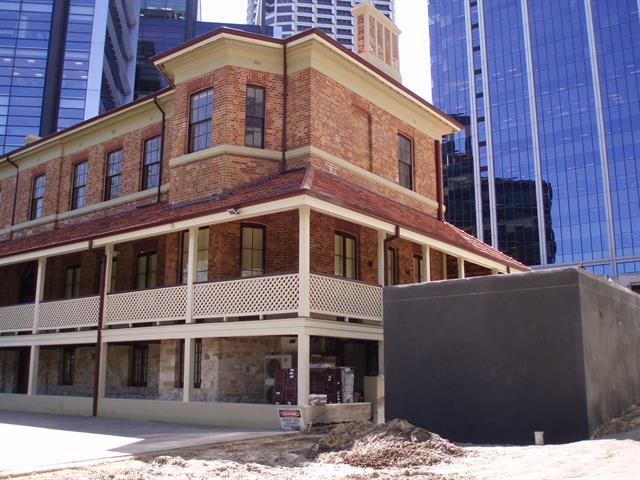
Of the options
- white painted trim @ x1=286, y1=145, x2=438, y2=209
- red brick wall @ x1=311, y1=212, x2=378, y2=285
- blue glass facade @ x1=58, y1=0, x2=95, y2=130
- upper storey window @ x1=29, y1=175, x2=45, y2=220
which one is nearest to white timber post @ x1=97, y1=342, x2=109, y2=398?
red brick wall @ x1=311, y1=212, x2=378, y2=285

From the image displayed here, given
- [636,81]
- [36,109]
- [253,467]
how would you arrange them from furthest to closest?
[636,81] < [36,109] < [253,467]

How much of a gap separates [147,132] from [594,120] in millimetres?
72451

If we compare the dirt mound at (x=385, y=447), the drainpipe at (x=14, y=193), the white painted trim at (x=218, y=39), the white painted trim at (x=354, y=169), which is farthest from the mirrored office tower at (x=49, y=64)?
the dirt mound at (x=385, y=447)

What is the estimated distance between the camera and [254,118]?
18.3 m

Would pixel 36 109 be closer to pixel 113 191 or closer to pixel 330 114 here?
pixel 113 191

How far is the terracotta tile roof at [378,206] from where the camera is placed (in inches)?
608

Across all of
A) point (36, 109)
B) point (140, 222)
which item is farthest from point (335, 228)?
point (36, 109)

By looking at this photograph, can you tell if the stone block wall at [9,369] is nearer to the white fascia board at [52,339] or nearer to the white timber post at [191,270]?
the white fascia board at [52,339]

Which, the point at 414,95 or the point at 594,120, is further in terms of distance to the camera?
the point at 594,120

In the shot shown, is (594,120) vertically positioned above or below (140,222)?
above

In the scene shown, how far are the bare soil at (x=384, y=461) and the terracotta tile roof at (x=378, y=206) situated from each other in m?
5.68

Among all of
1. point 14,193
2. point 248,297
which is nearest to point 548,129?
point 14,193

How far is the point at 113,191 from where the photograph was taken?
75.7 ft

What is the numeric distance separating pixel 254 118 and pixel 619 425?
11596mm
